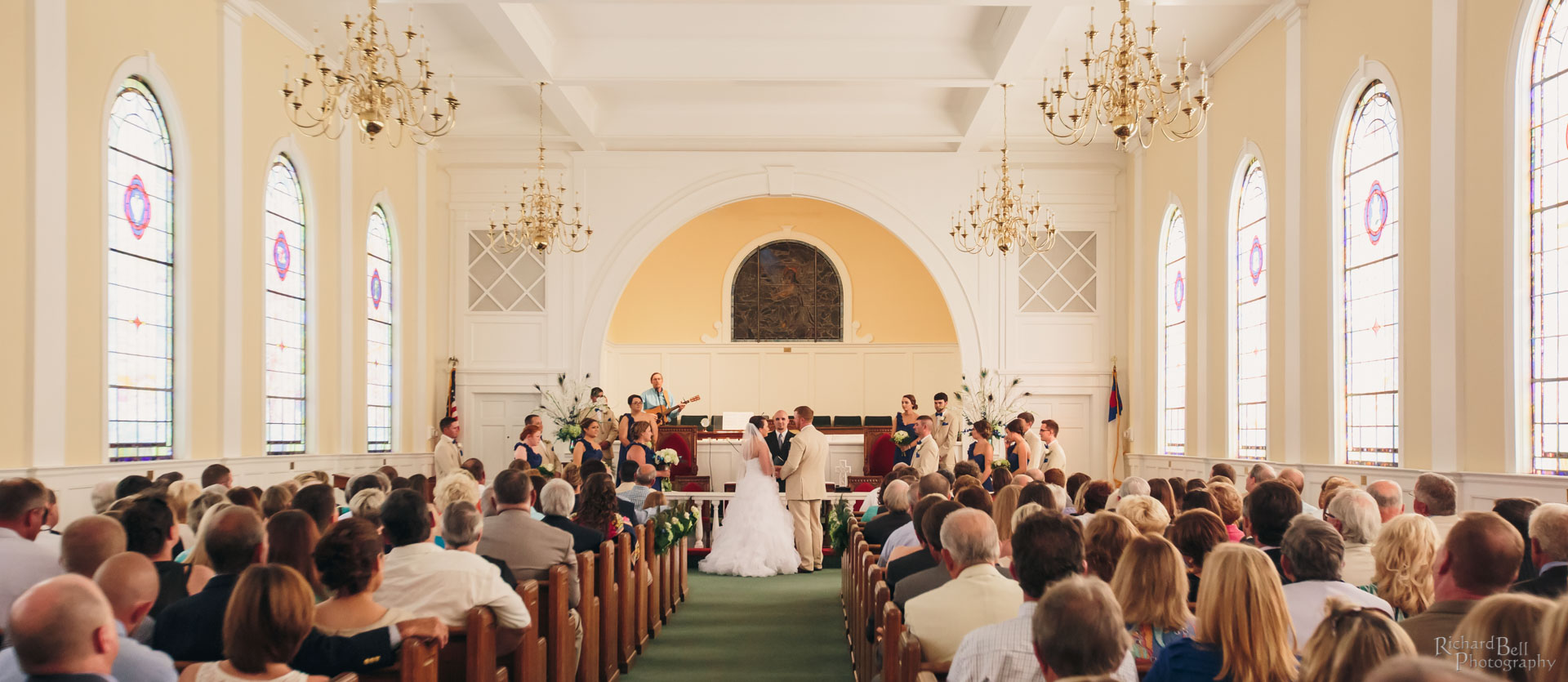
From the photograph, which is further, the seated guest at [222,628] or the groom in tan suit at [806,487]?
the groom in tan suit at [806,487]

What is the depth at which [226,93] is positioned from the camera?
33.2 ft

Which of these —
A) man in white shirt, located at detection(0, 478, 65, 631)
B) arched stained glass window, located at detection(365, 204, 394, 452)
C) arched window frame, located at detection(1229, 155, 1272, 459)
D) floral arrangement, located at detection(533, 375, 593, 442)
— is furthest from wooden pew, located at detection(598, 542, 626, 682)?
floral arrangement, located at detection(533, 375, 593, 442)

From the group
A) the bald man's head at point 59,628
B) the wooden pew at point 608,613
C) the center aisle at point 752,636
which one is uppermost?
the bald man's head at point 59,628

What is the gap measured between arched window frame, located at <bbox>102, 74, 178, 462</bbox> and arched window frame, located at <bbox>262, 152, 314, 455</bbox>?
138 centimetres

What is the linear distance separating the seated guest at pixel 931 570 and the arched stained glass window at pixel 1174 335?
9.19 meters

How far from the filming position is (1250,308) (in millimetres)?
11602

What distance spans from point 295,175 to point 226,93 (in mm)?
1690

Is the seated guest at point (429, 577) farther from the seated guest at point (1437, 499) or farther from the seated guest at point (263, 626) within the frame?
the seated guest at point (1437, 499)

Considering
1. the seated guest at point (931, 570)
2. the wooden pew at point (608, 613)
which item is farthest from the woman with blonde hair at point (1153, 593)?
the wooden pew at point (608, 613)

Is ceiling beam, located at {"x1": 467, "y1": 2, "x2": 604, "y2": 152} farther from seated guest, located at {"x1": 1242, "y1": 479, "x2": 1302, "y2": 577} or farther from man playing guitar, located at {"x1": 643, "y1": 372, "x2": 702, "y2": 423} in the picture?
seated guest, located at {"x1": 1242, "y1": 479, "x2": 1302, "y2": 577}

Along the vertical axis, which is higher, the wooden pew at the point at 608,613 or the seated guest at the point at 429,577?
the seated guest at the point at 429,577

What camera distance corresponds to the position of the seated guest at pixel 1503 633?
80.8 inches

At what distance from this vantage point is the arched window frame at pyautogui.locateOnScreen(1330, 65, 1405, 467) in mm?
8727

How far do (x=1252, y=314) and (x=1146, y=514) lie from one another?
23.8 feet
